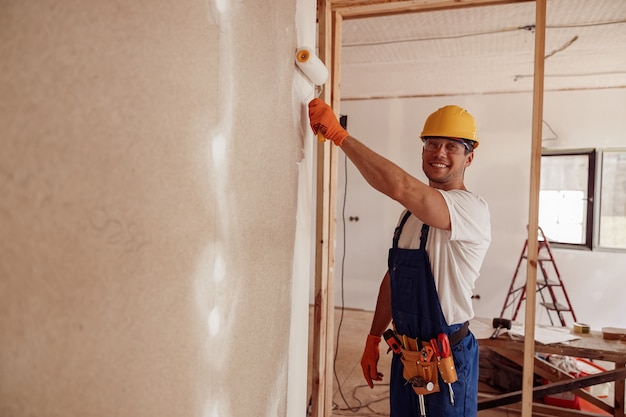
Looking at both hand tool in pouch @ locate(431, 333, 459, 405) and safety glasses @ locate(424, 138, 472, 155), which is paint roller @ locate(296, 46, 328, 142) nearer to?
safety glasses @ locate(424, 138, 472, 155)

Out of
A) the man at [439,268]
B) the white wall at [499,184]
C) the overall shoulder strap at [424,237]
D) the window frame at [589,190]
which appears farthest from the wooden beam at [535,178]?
the window frame at [589,190]

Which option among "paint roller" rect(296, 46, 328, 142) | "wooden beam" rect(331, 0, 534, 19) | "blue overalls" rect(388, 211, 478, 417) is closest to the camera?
"paint roller" rect(296, 46, 328, 142)

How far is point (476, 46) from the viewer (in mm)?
3311

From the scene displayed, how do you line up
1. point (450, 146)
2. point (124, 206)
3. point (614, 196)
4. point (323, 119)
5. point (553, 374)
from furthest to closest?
point (614, 196) < point (553, 374) < point (450, 146) < point (323, 119) < point (124, 206)

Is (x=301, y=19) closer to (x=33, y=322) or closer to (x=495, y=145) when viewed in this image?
(x=33, y=322)

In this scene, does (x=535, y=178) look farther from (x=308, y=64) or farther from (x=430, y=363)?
(x=308, y=64)

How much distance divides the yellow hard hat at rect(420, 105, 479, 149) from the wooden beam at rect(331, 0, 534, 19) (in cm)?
53

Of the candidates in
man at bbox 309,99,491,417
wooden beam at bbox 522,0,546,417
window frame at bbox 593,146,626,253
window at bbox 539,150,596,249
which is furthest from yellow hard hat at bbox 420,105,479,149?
window frame at bbox 593,146,626,253

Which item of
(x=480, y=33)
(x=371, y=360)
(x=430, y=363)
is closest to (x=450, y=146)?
(x=430, y=363)

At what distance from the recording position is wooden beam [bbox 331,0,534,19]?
1802 millimetres

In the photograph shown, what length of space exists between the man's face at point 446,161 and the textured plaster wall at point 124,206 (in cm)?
106

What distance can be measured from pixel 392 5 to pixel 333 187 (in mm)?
902

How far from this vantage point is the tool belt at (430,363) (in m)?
1.45

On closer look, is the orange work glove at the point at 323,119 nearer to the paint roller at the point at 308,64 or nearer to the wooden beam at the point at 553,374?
the paint roller at the point at 308,64
